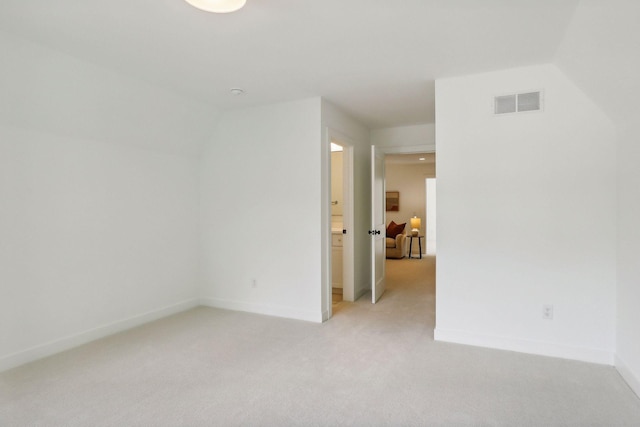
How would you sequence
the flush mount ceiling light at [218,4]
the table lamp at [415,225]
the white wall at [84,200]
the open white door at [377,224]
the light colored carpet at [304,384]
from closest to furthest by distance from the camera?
the flush mount ceiling light at [218,4], the light colored carpet at [304,384], the white wall at [84,200], the open white door at [377,224], the table lamp at [415,225]

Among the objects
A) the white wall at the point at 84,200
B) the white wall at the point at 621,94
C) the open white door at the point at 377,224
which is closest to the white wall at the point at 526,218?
the white wall at the point at 621,94

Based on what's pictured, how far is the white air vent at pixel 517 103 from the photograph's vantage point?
3.11m

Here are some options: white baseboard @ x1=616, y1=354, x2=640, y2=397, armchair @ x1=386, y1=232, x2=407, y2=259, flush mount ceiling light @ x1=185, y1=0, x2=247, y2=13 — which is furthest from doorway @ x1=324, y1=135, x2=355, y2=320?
armchair @ x1=386, y1=232, x2=407, y2=259

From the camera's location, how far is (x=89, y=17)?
230cm

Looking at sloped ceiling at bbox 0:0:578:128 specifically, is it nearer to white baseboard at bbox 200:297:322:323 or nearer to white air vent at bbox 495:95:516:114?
white air vent at bbox 495:95:516:114

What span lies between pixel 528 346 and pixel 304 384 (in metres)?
2.01

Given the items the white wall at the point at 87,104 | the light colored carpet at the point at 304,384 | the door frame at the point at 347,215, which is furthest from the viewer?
the door frame at the point at 347,215

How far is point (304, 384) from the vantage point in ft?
8.47

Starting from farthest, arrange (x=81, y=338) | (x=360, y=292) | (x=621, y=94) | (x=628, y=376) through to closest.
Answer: (x=360, y=292)
(x=81, y=338)
(x=628, y=376)
(x=621, y=94)

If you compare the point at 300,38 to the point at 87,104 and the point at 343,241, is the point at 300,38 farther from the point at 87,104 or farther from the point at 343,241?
the point at 343,241

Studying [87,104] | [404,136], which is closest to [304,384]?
[87,104]

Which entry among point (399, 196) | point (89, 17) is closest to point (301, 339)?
point (89, 17)

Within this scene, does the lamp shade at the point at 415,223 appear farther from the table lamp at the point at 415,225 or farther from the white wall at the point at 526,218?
the white wall at the point at 526,218

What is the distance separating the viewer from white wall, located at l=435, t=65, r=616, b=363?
115 inches
